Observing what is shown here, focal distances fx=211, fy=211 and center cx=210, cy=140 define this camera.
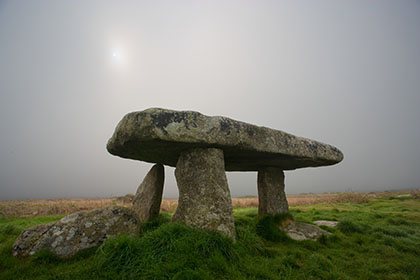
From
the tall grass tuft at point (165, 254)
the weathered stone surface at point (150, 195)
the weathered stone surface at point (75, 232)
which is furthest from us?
the weathered stone surface at point (150, 195)

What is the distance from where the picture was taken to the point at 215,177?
4602 mm

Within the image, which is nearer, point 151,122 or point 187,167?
point 151,122

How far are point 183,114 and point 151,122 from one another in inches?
24.5

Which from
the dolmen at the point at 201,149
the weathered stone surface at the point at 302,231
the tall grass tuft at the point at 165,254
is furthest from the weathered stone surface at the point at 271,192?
the tall grass tuft at the point at 165,254

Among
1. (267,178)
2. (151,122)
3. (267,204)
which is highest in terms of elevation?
(151,122)

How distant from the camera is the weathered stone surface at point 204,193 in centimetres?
421

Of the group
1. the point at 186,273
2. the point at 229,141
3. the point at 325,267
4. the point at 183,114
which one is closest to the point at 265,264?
the point at 325,267

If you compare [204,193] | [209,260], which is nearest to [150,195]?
[204,193]

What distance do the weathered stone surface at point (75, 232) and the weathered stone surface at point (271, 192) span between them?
3962 millimetres

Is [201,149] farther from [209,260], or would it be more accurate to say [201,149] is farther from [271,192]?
[271,192]

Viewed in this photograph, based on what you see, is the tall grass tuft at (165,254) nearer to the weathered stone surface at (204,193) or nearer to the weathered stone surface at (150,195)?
the weathered stone surface at (204,193)

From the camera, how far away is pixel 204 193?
443 centimetres

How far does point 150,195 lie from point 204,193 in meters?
2.31

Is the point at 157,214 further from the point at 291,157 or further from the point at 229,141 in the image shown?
the point at 291,157
